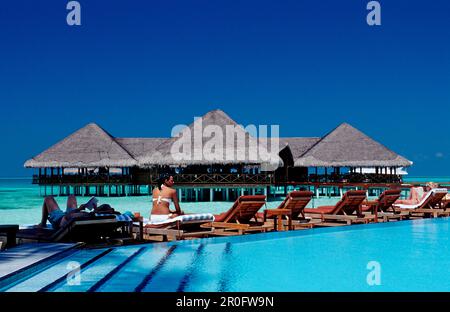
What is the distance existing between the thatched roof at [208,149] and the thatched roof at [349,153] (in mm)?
4752

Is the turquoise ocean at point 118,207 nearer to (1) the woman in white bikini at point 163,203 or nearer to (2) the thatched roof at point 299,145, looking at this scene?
(2) the thatched roof at point 299,145

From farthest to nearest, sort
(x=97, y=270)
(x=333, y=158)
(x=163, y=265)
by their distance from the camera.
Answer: (x=333, y=158) < (x=163, y=265) < (x=97, y=270)

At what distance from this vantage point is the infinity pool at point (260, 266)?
480 cm

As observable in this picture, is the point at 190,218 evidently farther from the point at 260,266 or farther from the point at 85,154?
the point at 85,154

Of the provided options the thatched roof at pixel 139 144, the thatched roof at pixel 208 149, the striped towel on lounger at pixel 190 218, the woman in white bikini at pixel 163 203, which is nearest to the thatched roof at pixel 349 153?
the thatched roof at pixel 208 149

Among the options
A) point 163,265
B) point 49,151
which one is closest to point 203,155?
point 49,151

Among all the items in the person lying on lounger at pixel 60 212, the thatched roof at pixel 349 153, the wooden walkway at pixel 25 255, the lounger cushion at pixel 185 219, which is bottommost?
the wooden walkway at pixel 25 255

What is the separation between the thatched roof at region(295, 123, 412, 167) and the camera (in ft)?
102

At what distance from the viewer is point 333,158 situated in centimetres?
3206

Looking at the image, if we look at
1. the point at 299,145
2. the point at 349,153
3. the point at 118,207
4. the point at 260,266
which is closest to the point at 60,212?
the point at 260,266

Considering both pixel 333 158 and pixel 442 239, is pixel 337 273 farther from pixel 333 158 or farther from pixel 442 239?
pixel 333 158

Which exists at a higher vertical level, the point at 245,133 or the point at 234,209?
the point at 245,133
